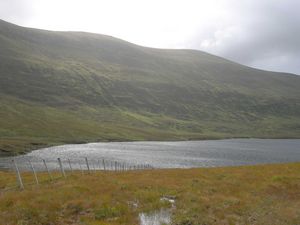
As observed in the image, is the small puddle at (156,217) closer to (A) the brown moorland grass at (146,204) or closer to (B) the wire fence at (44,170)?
(A) the brown moorland grass at (146,204)

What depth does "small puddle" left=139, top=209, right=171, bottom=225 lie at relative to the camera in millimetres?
20469

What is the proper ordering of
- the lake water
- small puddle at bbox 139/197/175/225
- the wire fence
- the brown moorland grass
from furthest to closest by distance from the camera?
the lake water < the wire fence < the brown moorland grass < small puddle at bbox 139/197/175/225

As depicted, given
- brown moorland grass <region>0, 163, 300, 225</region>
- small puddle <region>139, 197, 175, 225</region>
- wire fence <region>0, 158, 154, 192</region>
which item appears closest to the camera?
small puddle <region>139, 197, 175, 225</region>

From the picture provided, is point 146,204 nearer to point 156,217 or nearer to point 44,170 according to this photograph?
point 156,217

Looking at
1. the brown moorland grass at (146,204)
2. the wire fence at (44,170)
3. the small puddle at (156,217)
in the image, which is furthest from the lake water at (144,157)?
the small puddle at (156,217)

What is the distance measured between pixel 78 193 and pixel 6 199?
5.03 m

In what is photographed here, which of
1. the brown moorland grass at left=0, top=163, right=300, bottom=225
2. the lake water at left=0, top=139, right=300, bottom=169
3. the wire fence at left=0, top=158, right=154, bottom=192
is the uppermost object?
the brown moorland grass at left=0, top=163, right=300, bottom=225

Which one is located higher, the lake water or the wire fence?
the wire fence

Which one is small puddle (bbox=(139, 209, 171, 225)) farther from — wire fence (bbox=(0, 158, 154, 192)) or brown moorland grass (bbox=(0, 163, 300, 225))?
wire fence (bbox=(0, 158, 154, 192))

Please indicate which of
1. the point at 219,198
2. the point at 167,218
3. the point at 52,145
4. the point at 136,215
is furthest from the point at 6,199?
the point at 52,145

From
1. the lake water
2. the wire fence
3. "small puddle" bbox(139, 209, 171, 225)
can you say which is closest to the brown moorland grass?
"small puddle" bbox(139, 209, 171, 225)

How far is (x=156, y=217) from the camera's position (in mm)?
21750

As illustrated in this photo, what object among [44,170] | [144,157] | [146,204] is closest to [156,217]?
[146,204]

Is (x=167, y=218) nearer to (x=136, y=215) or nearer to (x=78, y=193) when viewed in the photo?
(x=136, y=215)
